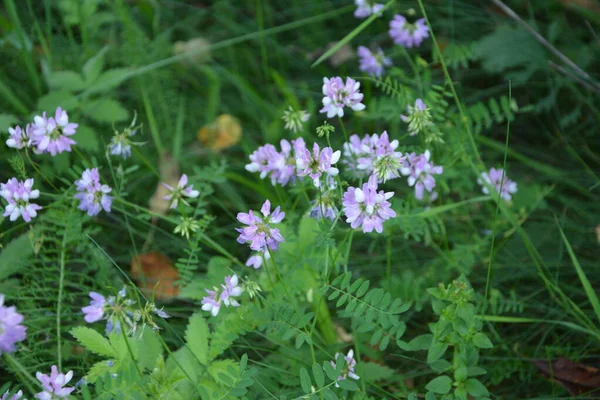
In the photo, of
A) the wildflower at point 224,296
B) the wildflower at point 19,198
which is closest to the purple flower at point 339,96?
the wildflower at point 224,296

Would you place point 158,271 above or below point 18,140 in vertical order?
below

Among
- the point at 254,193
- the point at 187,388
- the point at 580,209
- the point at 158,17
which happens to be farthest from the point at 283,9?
the point at 187,388

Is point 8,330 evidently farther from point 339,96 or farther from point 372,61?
point 372,61

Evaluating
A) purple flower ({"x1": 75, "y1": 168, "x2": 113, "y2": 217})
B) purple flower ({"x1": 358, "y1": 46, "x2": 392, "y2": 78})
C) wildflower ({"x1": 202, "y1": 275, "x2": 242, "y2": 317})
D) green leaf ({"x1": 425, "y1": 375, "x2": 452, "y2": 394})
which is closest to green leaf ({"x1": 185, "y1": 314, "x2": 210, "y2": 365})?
wildflower ({"x1": 202, "y1": 275, "x2": 242, "y2": 317})

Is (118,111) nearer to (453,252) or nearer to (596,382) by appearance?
(453,252)

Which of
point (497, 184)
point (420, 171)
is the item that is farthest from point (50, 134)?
point (497, 184)

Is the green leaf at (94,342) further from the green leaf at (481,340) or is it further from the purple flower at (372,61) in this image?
the purple flower at (372,61)
